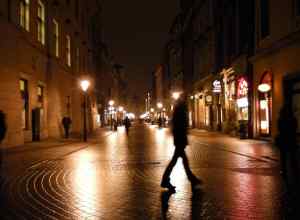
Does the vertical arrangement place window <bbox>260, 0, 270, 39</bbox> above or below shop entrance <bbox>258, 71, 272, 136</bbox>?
above

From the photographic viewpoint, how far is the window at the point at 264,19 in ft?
84.5

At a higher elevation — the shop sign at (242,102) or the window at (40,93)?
the window at (40,93)

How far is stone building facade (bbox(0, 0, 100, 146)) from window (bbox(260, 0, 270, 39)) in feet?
45.2

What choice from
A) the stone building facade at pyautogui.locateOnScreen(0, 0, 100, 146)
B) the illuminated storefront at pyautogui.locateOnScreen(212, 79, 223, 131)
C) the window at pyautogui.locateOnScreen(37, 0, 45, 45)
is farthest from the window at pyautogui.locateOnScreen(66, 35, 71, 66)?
the illuminated storefront at pyautogui.locateOnScreen(212, 79, 223, 131)

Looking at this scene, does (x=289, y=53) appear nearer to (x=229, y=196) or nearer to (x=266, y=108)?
(x=266, y=108)

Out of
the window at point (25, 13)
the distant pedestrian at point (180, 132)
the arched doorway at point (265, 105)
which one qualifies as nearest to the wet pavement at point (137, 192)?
the distant pedestrian at point (180, 132)

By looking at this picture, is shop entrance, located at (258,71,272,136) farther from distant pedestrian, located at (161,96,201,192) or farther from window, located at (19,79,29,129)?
distant pedestrian, located at (161,96,201,192)

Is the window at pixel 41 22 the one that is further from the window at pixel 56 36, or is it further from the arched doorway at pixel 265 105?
the arched doorway at pixel 265 105

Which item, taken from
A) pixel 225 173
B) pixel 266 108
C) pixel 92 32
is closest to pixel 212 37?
pixel 266 108

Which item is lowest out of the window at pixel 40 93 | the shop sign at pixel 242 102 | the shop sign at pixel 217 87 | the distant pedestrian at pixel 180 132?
the distant pedestrian at pixel 180 132

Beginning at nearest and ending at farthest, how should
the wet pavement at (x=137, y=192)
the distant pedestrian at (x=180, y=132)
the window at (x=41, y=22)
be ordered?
the wet pavement at (x=137, y=192) < the distant pedestrian at (x=180, y=132) < the window at (x=41, y=22)

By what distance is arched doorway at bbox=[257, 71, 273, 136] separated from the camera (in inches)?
989

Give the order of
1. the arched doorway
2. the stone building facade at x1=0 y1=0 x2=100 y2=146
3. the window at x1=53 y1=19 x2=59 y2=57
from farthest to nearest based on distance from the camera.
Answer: the window at x1=53 y1=19 x2=59 y2=57 < the arched doorway < the stone building facade at x1=0 y1=0 x2=100 y2=146

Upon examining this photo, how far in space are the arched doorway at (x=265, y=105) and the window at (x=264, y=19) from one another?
231cm
